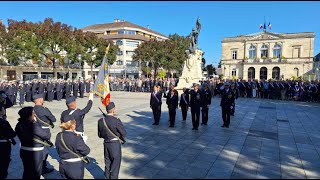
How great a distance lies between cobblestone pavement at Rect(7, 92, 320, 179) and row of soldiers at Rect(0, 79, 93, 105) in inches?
228

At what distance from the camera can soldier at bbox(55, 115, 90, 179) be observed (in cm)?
408

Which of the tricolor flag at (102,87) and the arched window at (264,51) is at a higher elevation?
the arched window at (264,51)

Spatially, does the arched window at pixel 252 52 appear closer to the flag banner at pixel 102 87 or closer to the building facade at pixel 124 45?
the building facade at pixel 124 45

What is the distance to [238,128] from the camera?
10.3 m

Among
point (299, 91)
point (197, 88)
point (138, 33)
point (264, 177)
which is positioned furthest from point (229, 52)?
point (264, 177)

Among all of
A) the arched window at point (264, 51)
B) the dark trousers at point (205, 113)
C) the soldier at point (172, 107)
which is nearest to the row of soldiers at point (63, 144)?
the soldier at point (172, 107)

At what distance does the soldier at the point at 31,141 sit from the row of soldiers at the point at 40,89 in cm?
1165

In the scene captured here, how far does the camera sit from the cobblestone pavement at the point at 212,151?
5.70 metres

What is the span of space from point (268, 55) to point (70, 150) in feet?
231

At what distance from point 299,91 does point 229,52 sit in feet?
175

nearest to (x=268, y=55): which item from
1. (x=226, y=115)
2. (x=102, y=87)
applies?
(x=226, y=115)

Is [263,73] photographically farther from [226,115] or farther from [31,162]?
[31,162]

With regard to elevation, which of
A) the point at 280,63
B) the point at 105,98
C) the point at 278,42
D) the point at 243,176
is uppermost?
the point at 278,42

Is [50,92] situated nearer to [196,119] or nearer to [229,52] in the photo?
[196,119]
